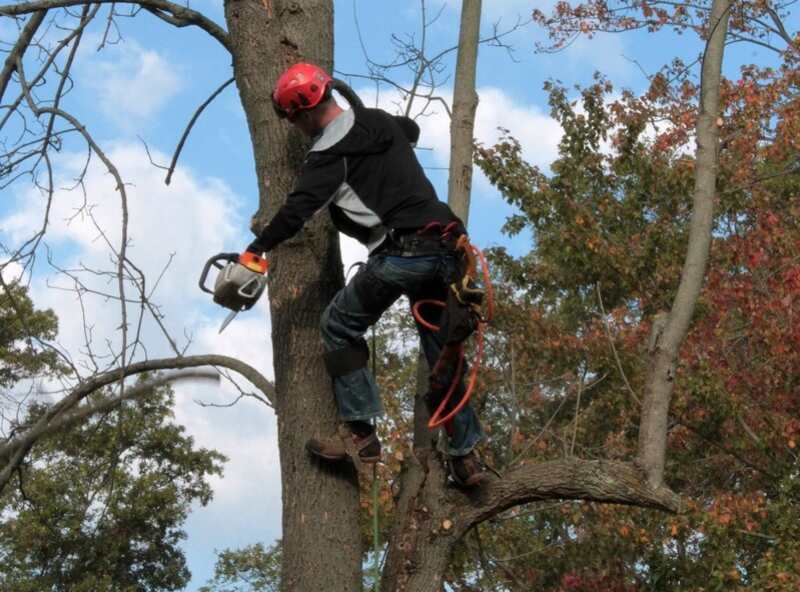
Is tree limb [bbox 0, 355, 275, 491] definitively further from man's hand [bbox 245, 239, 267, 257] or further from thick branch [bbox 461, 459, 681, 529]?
thick branch [bbox 461, 459, 681, 529]

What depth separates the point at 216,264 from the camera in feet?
13.9

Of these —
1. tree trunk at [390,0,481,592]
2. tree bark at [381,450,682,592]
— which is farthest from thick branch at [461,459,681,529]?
tree trunk at [390,0,481,592]

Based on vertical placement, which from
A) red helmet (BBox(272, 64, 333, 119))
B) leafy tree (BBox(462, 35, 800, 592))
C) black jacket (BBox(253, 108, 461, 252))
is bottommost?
black jacket (BBox(253, 108, 461, 252))

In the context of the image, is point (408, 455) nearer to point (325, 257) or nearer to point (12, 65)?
point (325, 257)

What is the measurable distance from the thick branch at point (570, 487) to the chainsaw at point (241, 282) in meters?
1.07

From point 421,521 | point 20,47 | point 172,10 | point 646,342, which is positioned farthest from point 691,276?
point 646,342

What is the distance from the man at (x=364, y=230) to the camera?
156 inches

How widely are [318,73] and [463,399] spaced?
1.27 metres

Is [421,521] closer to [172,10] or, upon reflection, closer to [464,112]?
[464,112]

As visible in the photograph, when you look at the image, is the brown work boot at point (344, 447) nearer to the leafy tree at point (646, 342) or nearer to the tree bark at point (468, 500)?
the tree bark at point (468, 500)

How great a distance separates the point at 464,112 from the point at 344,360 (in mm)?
1270

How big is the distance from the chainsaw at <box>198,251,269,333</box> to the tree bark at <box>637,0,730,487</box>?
1.50 m

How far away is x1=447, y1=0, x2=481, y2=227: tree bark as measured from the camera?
4.58m

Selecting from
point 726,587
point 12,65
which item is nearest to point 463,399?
point 12,65
